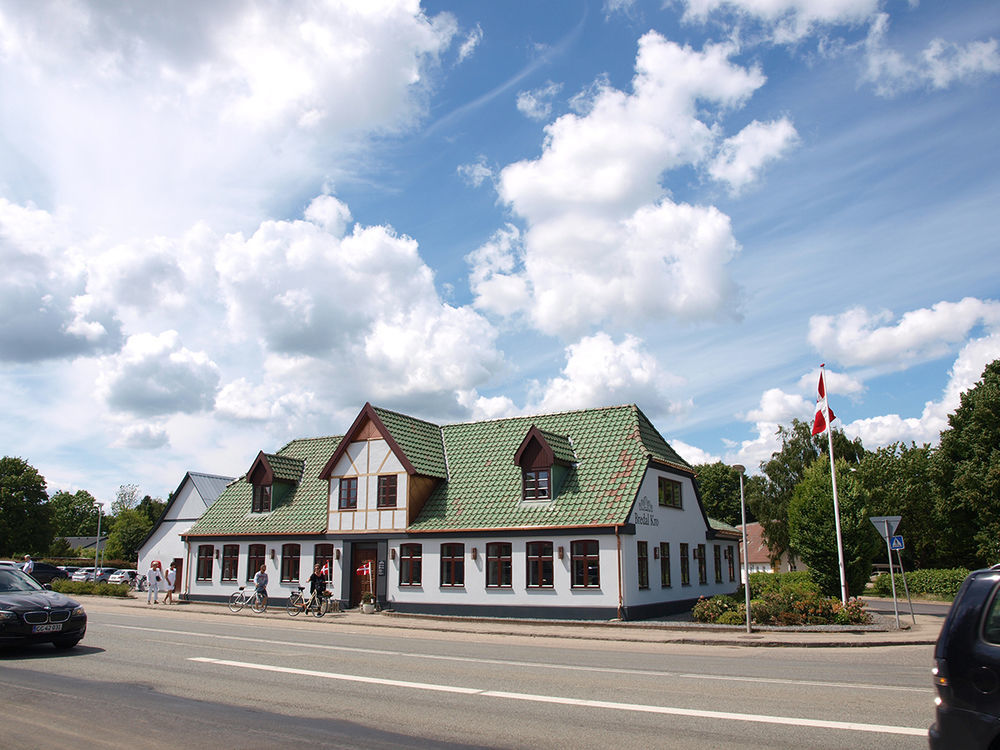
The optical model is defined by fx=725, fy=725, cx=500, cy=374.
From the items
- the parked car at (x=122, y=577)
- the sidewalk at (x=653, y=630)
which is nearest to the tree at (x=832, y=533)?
the sidewalk at (x=653, y=630)

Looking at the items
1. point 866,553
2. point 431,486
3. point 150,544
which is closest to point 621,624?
point 431,486

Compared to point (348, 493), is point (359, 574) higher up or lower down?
lower down

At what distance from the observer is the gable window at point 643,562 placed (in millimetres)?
25734

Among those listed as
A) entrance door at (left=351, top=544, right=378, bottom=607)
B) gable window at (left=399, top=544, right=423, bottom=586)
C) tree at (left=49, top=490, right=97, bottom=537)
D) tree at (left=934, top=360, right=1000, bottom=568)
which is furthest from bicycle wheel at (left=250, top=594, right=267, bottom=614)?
tree at (left=49, top=490, right=97, bottom=537)

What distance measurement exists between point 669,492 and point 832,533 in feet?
21.7

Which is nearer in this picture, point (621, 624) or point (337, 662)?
point (337, 662)

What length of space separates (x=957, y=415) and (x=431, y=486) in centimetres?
3253

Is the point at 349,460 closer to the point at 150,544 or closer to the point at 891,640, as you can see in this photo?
the point at 891,640

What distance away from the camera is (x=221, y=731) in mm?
7938

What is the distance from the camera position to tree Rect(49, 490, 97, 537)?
399ft

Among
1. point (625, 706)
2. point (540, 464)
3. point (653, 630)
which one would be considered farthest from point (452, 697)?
point (540, 464)

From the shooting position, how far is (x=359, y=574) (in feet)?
97.5

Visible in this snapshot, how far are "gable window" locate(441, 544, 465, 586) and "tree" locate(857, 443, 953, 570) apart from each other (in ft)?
88.1

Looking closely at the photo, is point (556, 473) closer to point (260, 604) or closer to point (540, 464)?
point (540, 464)
